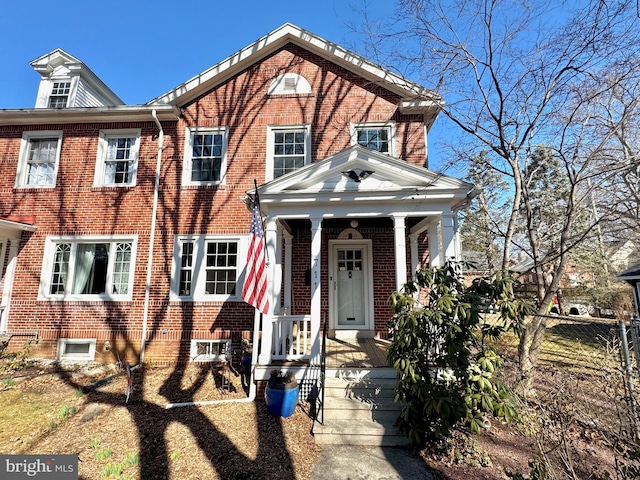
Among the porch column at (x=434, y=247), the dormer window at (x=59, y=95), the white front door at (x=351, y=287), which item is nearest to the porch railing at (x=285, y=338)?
the white front door at (x=351, y=287)

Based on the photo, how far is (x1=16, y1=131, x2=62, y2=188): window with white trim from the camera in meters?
8.93

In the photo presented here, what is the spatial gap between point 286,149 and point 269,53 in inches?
117

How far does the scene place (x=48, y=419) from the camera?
504cm

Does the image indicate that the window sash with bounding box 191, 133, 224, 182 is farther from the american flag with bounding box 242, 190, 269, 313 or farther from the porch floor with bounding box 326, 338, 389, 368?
the porch floor with bounding box 326, 338, 389, 368

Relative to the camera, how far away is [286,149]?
8742 millimetres

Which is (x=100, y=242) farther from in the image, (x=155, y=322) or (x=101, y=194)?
(x=155, y=322)

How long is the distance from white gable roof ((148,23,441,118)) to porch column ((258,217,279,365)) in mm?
5086

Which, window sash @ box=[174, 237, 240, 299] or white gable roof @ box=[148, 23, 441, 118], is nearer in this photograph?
window sash @ box=[174, 237, 240, 299]

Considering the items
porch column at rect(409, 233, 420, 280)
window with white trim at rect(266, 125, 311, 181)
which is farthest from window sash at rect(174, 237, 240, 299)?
porch column at rect(409, 233, 420, 280)

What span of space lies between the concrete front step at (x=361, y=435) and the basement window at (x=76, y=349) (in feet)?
22.1

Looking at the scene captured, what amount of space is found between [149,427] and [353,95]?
8.72 metres

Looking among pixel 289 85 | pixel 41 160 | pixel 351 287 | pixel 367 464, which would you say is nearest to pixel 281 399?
pixel 367 464

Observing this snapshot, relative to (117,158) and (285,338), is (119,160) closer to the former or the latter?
(117,158)

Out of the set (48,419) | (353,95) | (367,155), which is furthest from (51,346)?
(353,95)
